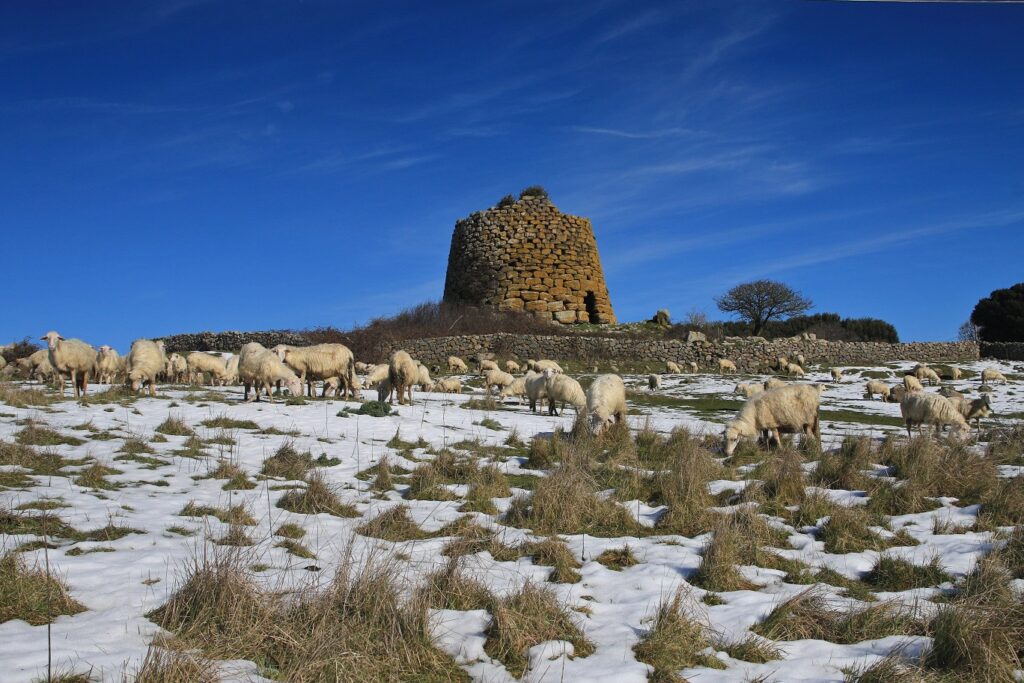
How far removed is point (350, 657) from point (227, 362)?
23.8 metres

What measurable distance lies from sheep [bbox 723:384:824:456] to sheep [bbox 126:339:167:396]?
45.0 ft

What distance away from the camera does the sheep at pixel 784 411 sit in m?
12.9

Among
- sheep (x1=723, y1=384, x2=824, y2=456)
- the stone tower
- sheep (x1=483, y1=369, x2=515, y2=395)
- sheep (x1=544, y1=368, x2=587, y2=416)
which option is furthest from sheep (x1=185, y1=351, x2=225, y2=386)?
the stone tower

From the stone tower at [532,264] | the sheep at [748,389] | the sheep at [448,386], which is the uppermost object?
the stone tower at [532,264]

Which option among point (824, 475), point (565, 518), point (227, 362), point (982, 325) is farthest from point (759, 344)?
point (982, 325)

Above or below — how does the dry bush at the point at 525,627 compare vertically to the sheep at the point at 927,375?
below

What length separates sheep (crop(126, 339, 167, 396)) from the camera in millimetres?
17734

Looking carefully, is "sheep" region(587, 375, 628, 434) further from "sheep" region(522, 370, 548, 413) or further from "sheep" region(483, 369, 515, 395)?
"sheep" region(483, 369, 515, 395)

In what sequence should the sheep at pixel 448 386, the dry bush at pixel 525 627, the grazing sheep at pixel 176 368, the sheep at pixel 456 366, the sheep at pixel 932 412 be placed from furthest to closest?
the sheep at pixel 456 366
the grazing sheep at pixel 176 368
the sheep at pixel 448 386
the sheep at pixel 932 412
the dry bush at pixel 525 627

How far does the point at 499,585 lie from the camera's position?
241 inches

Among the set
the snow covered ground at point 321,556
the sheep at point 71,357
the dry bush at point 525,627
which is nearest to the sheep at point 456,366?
the sheep at point 71,357

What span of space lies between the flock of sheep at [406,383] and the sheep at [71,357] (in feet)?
0.07

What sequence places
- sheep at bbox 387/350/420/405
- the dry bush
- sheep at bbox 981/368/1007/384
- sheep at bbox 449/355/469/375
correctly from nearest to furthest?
the dry bush, sheep at bbox 387/350/420/405, sheep at bbox 981/368/1007/384, sheep at bbox 449/355/469/375

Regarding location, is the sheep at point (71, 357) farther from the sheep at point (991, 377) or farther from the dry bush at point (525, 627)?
the sheep at point (991, 377)
